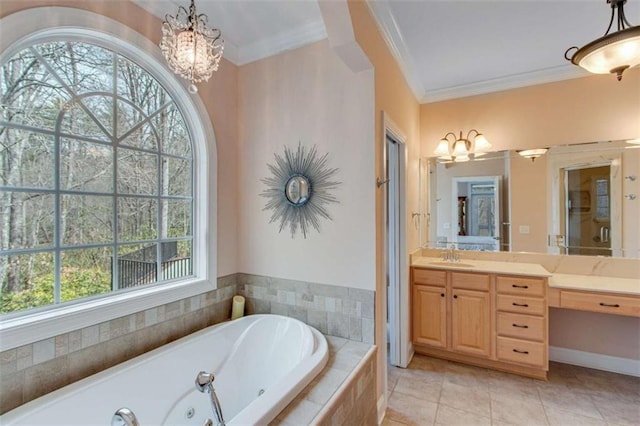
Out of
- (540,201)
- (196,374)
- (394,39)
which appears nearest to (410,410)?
(196,374)

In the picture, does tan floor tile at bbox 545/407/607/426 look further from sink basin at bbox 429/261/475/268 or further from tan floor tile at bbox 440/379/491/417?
sink basin at bbox 429/261/475/268

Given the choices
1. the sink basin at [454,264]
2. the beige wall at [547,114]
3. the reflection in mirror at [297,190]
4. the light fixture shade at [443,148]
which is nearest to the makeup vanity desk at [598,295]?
the sink basin at [454,264]

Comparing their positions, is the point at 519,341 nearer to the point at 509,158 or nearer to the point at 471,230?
the point at 471,230

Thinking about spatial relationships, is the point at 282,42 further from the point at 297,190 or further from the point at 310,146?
the point at 297,190

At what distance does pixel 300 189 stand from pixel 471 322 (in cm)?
201

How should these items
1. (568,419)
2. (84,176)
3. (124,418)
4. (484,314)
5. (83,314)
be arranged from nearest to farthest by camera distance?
Result: (124,418) < (83,314) < (84,176) < (568,419) < (484,314)

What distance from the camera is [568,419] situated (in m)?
2.00

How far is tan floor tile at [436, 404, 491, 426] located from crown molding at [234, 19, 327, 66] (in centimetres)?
280

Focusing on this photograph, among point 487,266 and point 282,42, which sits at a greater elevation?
point 282,42

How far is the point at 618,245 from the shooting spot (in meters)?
2.57

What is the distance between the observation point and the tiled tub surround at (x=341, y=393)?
1236 millimetres

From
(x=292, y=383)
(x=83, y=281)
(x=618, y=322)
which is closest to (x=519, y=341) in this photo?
(x=618, y=322)

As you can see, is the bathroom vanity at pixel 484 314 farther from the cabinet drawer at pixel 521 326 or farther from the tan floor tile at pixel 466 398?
the tan floor tile at pixel 466 398

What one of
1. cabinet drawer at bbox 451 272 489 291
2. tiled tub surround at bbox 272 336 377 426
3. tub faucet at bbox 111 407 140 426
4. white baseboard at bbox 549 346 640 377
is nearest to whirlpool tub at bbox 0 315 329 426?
tiled tub surround at bbox 272 336 377 426
